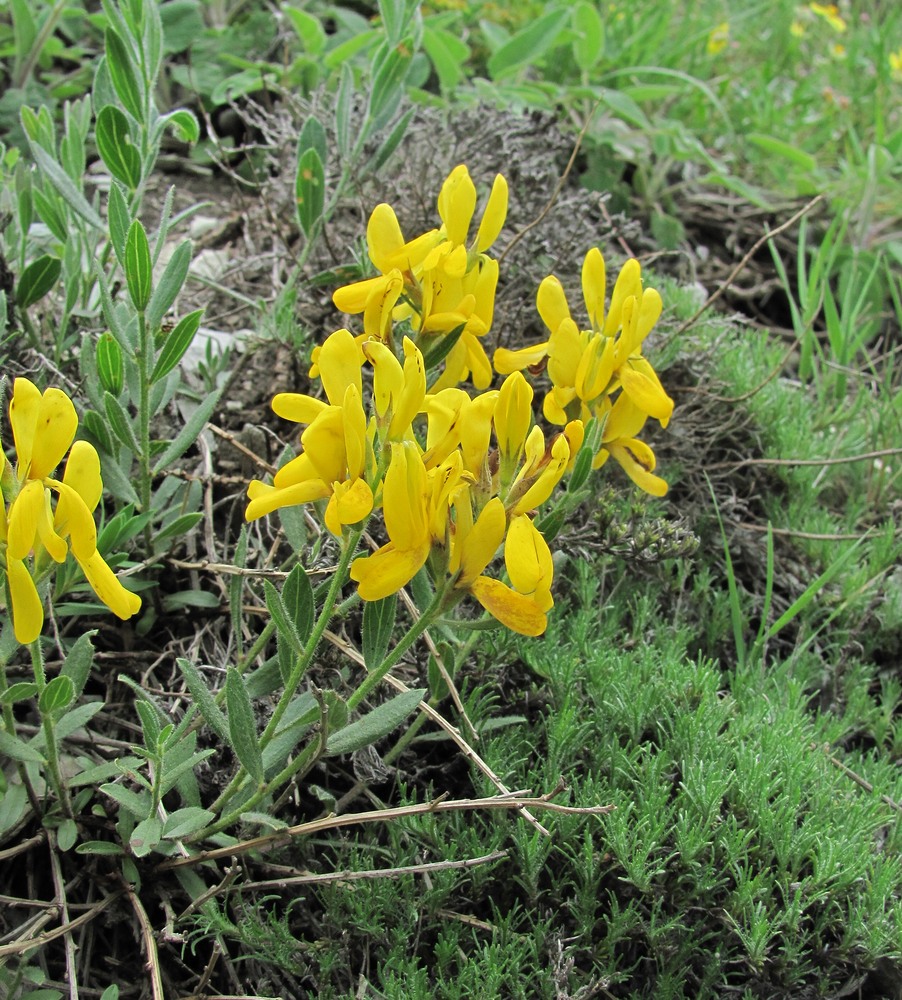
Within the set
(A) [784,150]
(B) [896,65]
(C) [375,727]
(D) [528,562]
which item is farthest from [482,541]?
(B) [896,65]

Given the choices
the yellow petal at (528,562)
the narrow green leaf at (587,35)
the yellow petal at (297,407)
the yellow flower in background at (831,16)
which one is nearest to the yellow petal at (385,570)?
the yellow petal at (528,562)

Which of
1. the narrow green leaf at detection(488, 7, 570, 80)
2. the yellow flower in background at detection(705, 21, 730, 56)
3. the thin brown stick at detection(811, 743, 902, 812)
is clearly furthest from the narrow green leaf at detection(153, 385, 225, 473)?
the yellow flower in background at detection(705, 21, 730, 56)

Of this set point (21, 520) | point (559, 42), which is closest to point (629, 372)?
point (21, 520)

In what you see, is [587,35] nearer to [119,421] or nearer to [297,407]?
[119,421]

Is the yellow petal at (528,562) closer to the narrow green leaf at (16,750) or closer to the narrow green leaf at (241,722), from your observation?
the narrow green leaf at (241,722)

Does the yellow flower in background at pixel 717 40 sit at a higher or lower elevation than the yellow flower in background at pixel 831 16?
lower
